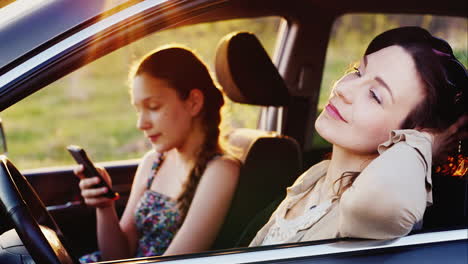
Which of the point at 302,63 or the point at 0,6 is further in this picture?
the point at 302,63

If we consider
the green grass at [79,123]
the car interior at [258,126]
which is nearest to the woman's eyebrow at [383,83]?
the car interior at [258,126]

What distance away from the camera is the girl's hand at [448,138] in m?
1.62

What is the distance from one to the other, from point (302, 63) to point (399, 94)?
5.88 feet

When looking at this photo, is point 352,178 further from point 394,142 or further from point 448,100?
point 448,100

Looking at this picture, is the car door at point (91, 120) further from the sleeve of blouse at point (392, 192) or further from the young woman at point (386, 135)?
the sleeve of blouse at point (392, 192)

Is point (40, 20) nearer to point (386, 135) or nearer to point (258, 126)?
point (386, 135)

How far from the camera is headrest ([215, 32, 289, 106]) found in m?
2.58

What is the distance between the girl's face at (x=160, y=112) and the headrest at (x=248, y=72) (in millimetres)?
266

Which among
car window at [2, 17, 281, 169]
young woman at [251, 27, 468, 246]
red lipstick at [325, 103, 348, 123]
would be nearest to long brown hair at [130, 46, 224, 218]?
young woman at [251, 27, 468, 246]

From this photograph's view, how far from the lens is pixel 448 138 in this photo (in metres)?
1.64

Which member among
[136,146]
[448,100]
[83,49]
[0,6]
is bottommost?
[136,146]

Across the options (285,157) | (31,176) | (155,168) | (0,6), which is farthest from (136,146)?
(0,6)

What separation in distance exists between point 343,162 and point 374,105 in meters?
0.20

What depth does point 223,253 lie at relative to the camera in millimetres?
1492
